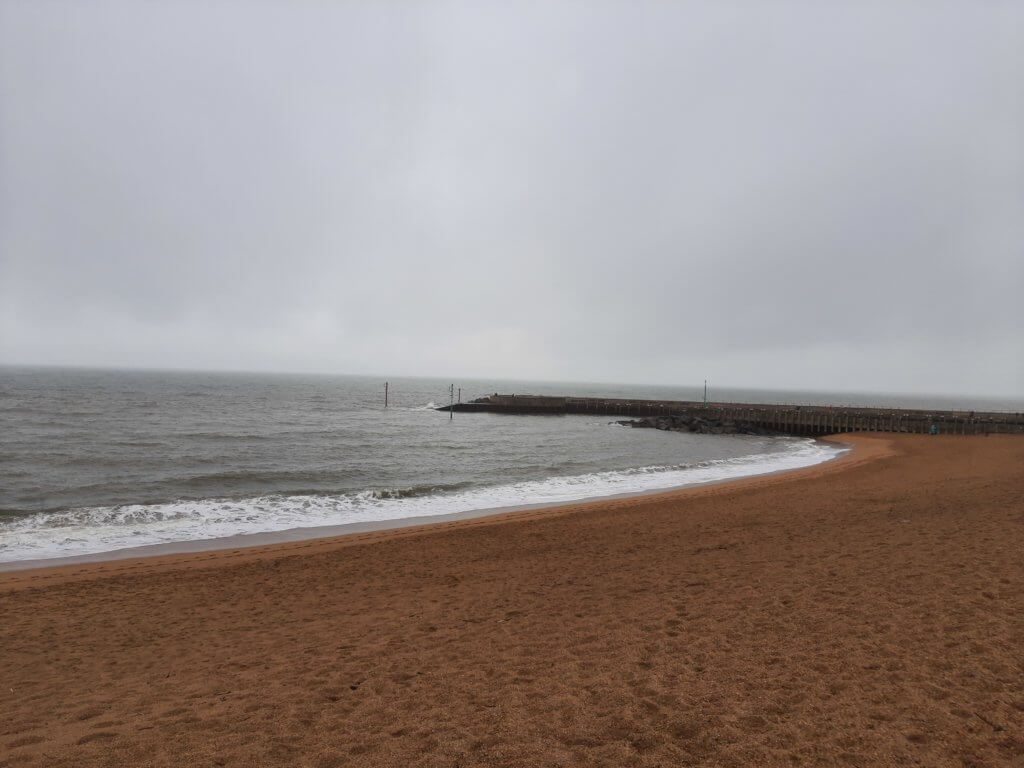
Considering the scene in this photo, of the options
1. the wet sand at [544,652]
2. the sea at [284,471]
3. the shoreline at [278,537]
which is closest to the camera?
the wet sand at [544,652]

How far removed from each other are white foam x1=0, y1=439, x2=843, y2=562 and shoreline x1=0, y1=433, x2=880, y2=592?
1.87ft

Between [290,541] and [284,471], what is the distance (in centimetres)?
1102

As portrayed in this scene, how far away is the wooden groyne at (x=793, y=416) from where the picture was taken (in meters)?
49.1

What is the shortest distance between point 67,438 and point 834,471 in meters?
41.8

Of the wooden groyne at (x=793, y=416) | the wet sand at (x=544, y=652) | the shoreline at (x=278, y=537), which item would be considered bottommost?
the shoreline at (x=278, y=537)

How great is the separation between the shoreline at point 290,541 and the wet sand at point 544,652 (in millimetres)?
394

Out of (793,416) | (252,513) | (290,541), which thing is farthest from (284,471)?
(793,416)

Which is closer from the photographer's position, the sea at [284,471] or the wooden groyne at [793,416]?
the sea at [284,471]

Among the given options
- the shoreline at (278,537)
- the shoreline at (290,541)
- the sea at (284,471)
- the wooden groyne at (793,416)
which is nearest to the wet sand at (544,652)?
the shoreline at (290,541)

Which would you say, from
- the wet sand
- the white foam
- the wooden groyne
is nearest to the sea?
the white foam

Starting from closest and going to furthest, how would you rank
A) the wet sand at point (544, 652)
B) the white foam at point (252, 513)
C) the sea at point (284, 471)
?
the wet sand at point (544, 652), the white foam at point (252, 513), the sea at point (284, 471)

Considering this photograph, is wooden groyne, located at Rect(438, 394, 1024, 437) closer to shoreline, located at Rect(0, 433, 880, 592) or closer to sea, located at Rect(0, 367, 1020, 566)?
sea, located at Rect(0, 367, 1020, 566)

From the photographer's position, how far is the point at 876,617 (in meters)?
6.73

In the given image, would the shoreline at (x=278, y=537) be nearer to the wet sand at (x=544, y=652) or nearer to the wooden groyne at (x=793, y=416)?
the wet sand at (x=544, y=652)
